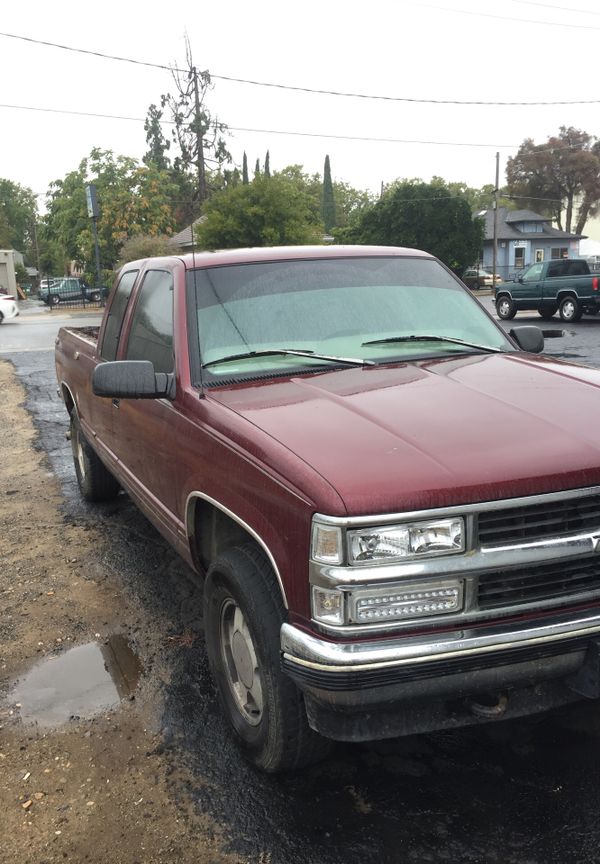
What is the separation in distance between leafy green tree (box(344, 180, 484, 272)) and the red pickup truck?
1641 inches

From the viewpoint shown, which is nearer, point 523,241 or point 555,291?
point 555,291

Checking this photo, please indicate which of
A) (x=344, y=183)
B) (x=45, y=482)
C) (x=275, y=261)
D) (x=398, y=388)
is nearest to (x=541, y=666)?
(x=398, y=388)

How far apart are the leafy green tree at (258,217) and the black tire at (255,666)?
993 inches

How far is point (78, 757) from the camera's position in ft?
10.3

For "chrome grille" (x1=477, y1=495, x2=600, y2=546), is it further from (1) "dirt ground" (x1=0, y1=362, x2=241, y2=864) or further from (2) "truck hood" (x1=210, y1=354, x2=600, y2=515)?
(1) "dirt ground" (x1=0, y1=362, x2=241, y2=864)

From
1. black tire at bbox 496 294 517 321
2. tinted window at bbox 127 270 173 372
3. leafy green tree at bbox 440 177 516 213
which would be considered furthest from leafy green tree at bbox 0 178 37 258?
tinted window at bbox 127 270 173 372

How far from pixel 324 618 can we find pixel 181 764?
114cm

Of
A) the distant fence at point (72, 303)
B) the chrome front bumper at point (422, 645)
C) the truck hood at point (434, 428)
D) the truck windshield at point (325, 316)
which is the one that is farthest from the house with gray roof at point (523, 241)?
the chrome front bumper at point (422, 645)

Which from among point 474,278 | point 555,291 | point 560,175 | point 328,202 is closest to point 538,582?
point 555,291

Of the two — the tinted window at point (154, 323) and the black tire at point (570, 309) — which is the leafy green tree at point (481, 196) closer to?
the black tire at point (570, 309)

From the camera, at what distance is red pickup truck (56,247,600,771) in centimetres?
233

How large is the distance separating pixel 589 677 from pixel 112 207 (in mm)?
47575

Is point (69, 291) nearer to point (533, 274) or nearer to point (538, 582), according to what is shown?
point (533, 274)

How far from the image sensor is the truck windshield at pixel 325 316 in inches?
142
